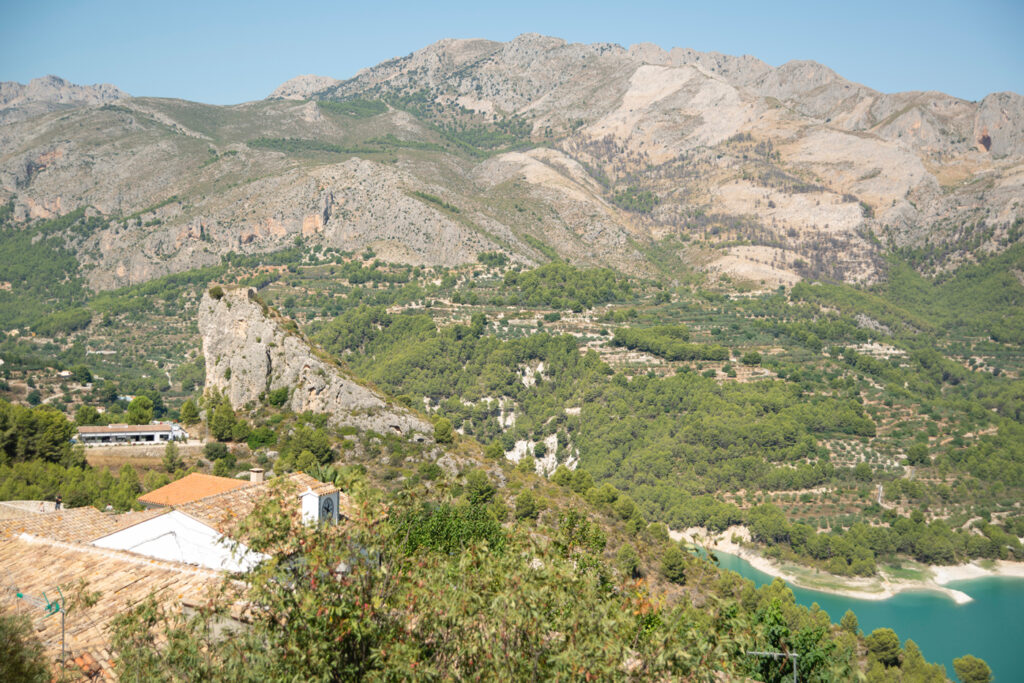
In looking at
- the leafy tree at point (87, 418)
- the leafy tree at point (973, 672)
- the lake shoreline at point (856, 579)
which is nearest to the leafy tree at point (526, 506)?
the lake shoreline at point (856, 579)

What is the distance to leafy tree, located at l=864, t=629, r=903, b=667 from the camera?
40500 mm

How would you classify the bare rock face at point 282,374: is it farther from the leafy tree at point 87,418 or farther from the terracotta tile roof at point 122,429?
the leafy tree at point 87,418

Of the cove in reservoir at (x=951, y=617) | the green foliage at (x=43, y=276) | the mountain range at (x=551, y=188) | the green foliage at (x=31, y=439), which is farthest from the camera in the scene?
the mountain range at (x=551, y=188)

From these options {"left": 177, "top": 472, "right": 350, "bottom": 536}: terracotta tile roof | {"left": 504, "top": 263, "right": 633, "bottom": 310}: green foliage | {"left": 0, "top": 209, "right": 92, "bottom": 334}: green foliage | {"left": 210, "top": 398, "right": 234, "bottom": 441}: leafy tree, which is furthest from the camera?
{"left": 0, "top": 209, "right": 92, "bottom": 334}: green foliage

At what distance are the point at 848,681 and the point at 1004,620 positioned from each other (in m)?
54.0

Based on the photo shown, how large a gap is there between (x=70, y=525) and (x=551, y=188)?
459 feet

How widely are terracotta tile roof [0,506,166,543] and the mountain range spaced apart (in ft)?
341

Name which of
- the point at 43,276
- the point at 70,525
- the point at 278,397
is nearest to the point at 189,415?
the point at 278,397

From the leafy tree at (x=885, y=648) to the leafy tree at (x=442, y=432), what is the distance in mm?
28596

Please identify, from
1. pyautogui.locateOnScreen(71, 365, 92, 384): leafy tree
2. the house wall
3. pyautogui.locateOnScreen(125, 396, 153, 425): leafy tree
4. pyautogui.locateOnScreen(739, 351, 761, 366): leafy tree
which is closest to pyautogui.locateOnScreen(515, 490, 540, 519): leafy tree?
the house wall

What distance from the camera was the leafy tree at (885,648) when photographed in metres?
40.5

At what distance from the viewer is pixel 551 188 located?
156500 mm

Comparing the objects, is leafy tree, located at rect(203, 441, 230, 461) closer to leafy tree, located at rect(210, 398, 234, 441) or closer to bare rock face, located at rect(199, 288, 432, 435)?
leafy tree, located at rect(210, 398, 234, 441)

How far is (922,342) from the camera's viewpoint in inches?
4936
